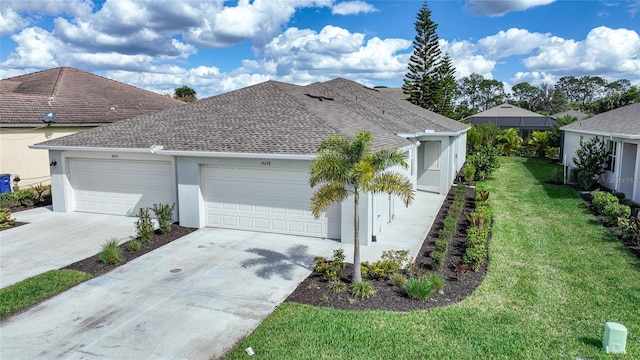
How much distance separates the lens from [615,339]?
19.8ft

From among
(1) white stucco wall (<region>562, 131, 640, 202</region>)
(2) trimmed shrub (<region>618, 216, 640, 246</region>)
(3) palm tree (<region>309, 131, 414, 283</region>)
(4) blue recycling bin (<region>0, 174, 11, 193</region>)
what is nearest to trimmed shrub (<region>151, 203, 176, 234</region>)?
(3) palm tree (<region>309, 131, 414, 283</region>)

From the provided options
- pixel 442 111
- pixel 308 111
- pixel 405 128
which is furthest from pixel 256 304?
pixel 442 111

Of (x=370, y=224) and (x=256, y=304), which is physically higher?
(x=370, y=224)

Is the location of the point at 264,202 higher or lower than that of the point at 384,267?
higher

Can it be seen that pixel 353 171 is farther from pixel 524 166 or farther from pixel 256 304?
pixel 524 166

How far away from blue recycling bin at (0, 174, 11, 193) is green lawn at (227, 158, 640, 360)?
50.9ft

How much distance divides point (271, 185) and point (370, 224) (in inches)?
122

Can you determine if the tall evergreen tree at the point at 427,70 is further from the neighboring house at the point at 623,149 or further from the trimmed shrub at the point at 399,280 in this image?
the trimmed shrub at the point at 399,280

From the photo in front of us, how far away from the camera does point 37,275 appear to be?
9273mm

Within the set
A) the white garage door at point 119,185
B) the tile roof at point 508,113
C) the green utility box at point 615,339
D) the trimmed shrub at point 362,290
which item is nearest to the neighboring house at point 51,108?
the white garage door at point 119,185

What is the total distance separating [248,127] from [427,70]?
26678 millimetres

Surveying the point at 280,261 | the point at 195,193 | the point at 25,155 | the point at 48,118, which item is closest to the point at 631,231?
the point at 280,261

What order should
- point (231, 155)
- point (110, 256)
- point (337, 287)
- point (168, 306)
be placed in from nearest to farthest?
point (168, 306) < point (337, 287) < point (110, 256) < point (231, 155)

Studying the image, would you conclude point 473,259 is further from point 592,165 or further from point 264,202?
point 592,165
